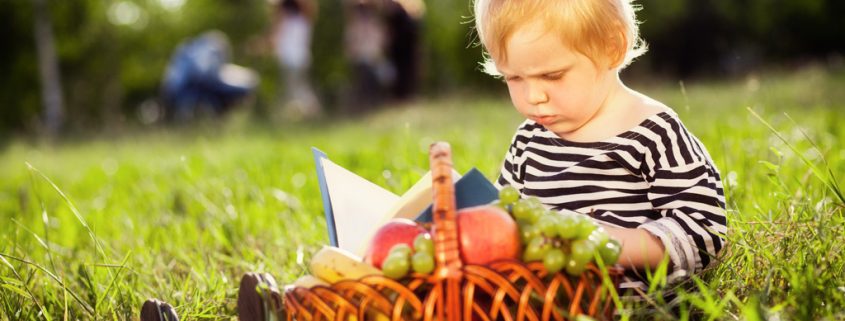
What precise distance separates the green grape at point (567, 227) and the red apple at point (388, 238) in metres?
0.29

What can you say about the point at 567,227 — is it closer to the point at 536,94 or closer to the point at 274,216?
the point at 536,94

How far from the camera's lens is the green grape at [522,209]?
1.54 m

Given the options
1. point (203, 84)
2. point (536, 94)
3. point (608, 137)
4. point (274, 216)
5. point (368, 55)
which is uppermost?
point (536, 94)

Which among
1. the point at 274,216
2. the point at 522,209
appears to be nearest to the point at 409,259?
the point at 522,209

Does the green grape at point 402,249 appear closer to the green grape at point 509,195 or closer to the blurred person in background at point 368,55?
the green grape at point 509,195

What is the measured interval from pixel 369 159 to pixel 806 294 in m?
3.07

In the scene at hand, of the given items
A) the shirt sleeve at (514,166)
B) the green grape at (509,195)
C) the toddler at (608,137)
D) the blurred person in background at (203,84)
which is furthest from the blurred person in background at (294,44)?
the green grape at (509,195)

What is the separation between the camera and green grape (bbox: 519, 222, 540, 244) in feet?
4.91

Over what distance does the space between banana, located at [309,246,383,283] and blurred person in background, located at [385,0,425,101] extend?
9.41m

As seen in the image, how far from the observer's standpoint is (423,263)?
4.67ft

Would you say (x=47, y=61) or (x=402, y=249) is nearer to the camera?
(x=402, y=249)

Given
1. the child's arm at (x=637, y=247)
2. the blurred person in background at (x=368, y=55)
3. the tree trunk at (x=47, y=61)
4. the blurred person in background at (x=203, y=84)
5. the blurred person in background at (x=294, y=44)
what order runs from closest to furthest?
the child's arm at (x=637, y=247)
the blurred person in background at (x=368, y=55)
the blurred person in background at (x=203, y=84)
the blurred person in background at (x=294, y=44)
the tree trunk at (x=47, y=61)

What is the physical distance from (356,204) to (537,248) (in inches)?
24.7

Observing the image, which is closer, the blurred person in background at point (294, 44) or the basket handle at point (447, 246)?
the basket handle at point (447, 246)
